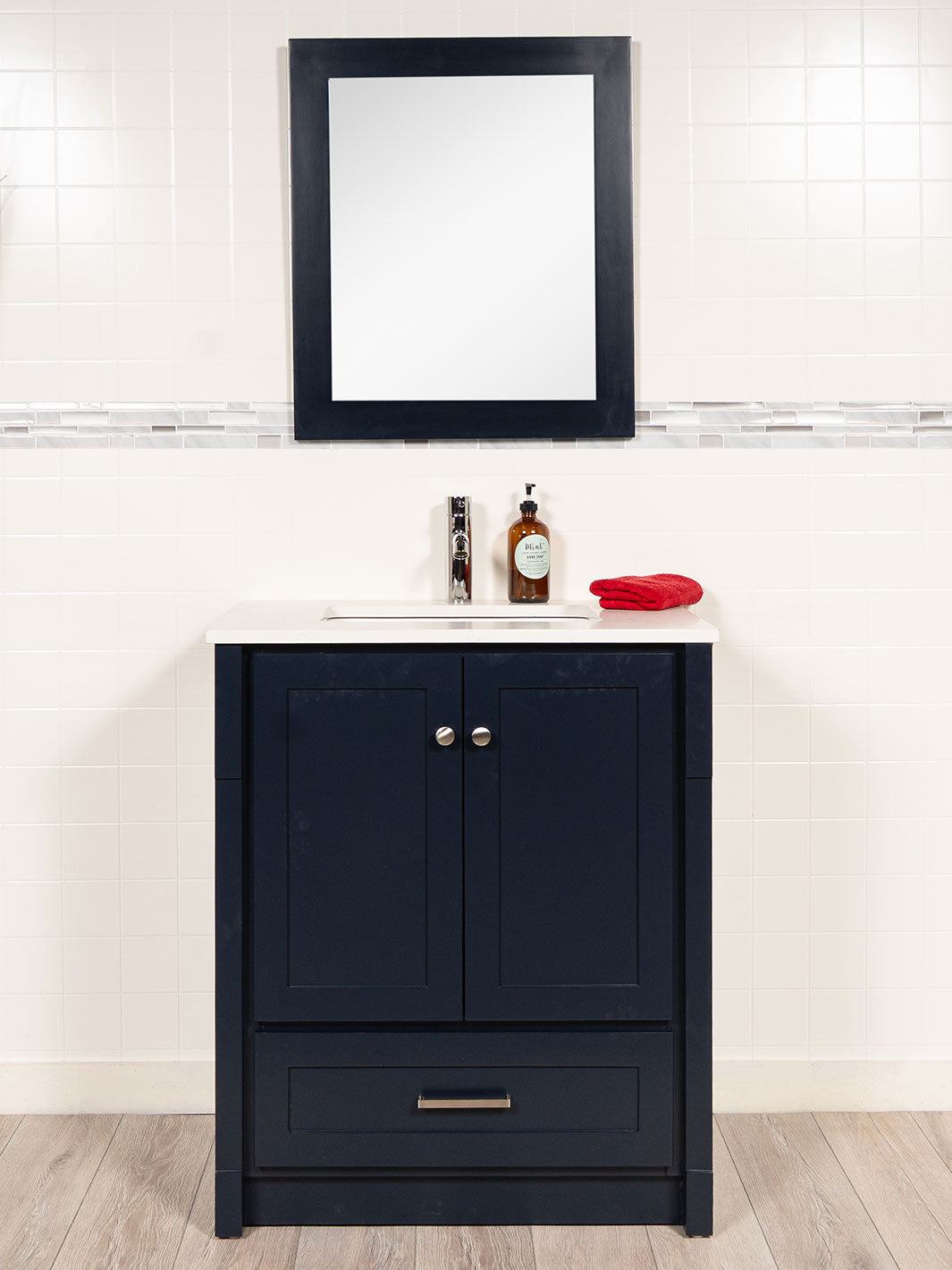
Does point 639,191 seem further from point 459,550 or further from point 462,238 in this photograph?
point 459,550

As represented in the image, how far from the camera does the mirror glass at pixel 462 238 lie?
91.7 inches

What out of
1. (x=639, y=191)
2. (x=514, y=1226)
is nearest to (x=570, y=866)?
(x=514, y=1226)

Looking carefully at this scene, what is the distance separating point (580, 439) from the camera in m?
2.40

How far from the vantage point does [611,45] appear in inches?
91.3

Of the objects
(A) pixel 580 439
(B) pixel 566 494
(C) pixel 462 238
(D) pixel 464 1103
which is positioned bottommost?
(D) pixel 464 1103

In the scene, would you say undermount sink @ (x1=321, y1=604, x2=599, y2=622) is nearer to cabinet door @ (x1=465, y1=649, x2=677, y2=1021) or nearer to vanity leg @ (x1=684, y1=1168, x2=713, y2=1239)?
cabinet door @ (x1=465, y1=649, x2=677, y2=1021)

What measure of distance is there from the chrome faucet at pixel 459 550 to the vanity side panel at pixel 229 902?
0.58m

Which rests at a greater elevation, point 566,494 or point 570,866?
point 566,494

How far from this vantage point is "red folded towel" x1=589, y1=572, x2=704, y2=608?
2111 mm

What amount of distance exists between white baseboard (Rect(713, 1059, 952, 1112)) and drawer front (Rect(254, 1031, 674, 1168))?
545 millimetres

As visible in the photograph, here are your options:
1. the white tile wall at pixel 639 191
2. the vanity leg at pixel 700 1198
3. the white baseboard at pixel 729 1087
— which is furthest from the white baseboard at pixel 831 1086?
the white tile wall at pixel 639 191

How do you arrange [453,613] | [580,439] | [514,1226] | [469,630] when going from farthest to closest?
[580,439]
[453,613]
[514,1226]
[469,630]

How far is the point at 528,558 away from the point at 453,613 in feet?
0.60

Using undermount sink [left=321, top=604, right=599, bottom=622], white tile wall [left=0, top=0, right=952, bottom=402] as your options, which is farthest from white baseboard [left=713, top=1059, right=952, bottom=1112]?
white tile wall [left=0, top=0, right=952, bottom=402]
